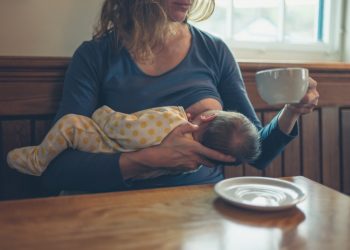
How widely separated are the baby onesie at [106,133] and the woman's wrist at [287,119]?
28 centimetres

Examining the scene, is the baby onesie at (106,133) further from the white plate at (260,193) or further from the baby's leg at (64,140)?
the white plate at (260,193)

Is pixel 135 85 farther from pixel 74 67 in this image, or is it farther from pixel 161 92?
pixel 74 67

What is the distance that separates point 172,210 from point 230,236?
132mm

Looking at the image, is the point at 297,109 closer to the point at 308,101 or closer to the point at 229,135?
the point at 308,101

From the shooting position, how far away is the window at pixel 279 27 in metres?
1.74

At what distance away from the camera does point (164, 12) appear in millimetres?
1153

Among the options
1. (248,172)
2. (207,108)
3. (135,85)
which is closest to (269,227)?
(207,108)

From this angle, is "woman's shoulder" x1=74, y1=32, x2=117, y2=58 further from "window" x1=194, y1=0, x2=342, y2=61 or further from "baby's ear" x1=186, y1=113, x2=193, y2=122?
"window" x1=194, y1=0, x2=342, y2=61

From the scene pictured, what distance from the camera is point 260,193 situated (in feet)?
2.43

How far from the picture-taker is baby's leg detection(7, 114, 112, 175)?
0.97m

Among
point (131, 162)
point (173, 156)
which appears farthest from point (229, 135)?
point (131, 162)

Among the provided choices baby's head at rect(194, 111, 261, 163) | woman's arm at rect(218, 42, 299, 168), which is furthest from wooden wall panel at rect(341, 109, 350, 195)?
baby's head at rect(194, 111, 261, 163)

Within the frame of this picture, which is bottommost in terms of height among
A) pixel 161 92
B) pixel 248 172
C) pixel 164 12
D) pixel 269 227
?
pixel 248 172

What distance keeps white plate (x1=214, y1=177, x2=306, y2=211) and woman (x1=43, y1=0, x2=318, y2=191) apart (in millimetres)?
137
